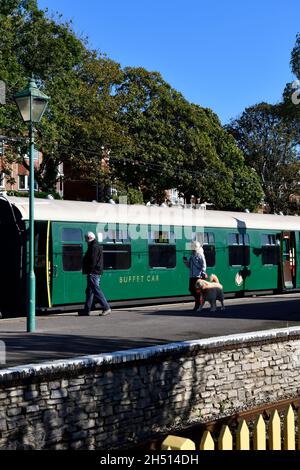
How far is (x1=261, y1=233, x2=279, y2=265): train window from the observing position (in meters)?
23.7

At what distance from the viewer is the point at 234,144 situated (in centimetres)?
5234

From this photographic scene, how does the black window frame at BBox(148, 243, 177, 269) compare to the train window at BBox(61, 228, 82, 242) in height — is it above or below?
below

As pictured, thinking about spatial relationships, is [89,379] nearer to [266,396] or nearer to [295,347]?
[266,396]

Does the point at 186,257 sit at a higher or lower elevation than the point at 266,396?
higher

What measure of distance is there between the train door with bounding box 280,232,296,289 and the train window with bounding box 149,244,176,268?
585cm

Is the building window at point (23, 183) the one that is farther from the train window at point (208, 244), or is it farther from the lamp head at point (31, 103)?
the lamp head at point (31, 103)

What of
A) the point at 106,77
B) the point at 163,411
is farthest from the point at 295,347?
the point at 106,77

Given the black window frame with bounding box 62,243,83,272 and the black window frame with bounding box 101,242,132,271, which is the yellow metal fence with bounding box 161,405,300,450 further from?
the black window frame with bounding box 101,242,132,271

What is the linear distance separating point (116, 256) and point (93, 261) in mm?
3380

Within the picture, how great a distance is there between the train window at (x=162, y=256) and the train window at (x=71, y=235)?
9.04 ft

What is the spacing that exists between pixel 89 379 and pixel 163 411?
166 cm

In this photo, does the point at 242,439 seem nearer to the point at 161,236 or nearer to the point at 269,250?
the point at 161,236

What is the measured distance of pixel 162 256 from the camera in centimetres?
2003

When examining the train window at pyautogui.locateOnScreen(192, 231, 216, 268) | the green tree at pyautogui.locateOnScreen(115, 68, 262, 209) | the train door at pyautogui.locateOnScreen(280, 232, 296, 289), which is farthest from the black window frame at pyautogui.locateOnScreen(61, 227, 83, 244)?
the green tree at pyautogui.locateOnScreen(115, 68, 262, 209)
